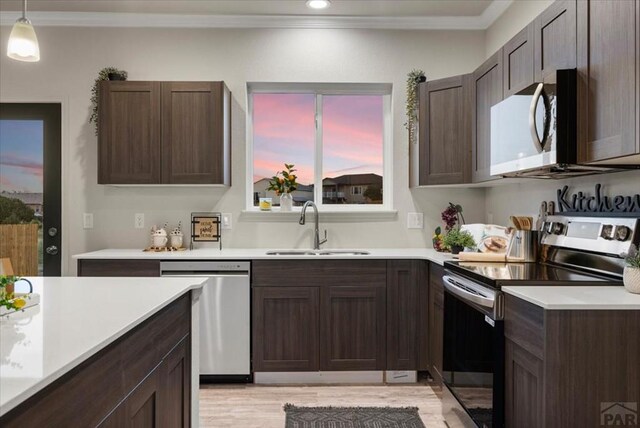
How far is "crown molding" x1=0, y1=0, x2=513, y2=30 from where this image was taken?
11.3 feet

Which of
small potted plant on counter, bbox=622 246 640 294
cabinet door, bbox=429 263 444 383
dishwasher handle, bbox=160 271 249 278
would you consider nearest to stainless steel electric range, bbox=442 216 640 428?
small potted plant on counter, bbox=622 246 640 294

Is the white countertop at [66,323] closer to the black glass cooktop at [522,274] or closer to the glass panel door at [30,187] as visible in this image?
the black glass cooktop at [522,274]

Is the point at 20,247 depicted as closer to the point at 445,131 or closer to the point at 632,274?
the point at 445,131

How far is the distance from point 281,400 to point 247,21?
2.84 m

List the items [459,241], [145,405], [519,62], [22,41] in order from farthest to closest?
[459,241] → [519,62] → [22,41] → [145,405]

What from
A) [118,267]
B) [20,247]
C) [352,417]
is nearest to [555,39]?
[352,417]

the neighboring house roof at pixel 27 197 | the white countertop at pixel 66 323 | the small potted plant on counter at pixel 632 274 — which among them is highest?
the neighboring house roof at pixel 27 197

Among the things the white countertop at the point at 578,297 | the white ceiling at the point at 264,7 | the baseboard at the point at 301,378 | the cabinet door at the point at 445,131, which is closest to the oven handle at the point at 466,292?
the white countertop at the point at 578,297

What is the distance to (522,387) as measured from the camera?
166 cm

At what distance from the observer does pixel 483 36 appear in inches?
141

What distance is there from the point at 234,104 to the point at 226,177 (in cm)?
63

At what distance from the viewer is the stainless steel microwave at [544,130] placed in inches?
72.0

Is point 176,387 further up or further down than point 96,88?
further down

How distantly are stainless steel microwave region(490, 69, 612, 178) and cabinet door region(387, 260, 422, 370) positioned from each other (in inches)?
41.0
